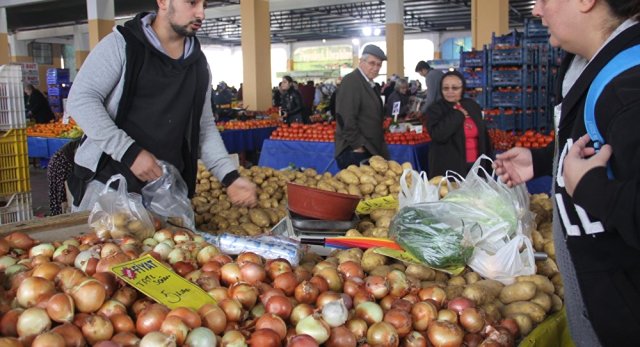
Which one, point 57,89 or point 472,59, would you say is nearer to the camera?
point 472,59

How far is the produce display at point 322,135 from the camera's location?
24.0 feet

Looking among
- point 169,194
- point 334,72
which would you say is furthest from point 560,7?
point 334,72

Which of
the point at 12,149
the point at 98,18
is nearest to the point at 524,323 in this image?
the point at 12,149

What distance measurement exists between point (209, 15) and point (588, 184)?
24.3 meters

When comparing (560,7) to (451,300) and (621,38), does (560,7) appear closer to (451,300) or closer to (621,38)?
(621,38)

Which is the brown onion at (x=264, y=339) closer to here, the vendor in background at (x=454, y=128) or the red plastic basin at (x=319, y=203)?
the red plastic basin at (x=319, y=203)

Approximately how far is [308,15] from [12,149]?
83.4ft

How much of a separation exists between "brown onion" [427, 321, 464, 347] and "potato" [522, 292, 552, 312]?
0.46 meters

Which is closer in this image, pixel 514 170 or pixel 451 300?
pixel 451 300

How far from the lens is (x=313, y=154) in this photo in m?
8.37

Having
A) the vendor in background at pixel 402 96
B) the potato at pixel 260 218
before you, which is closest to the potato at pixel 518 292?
the potato at pixel 260 218

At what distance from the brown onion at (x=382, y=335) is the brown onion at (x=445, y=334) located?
0.11 m

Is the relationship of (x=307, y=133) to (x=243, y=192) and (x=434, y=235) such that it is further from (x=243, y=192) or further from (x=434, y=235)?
(x=434, y=235)

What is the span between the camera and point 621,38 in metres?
1.26
